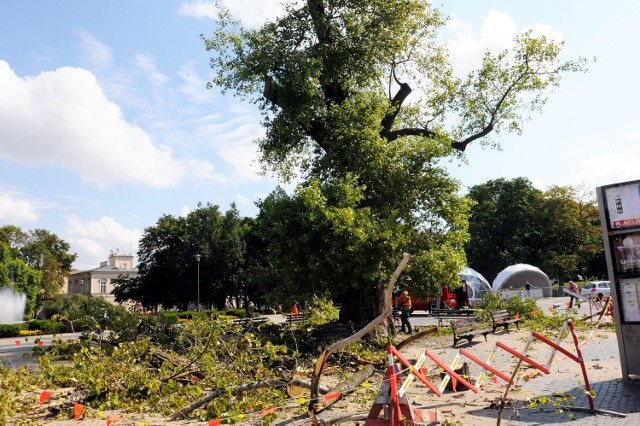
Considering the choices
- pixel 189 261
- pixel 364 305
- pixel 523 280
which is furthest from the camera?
pixel 523 280

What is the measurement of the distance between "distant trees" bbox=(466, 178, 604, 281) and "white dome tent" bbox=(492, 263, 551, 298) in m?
9.47

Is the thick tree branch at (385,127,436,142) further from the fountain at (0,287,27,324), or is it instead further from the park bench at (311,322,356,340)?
the fountain at (0,287,27,324)

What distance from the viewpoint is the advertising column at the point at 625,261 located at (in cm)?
986

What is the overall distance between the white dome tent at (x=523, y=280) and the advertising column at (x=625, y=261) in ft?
149

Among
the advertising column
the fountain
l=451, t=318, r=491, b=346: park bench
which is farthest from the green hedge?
the advertising column

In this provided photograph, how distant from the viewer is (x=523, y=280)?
56.5 m

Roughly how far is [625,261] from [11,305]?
58.4 m

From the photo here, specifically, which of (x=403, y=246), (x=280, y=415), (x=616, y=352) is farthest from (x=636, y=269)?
(x=403, y=246)

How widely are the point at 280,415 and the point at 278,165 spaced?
666 inches

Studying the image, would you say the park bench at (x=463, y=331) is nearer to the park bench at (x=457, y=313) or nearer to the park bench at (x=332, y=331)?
the park bench at (x=332, y=331)

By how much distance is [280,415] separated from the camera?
8.55 meters

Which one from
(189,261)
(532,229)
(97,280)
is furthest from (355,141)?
(97,280)

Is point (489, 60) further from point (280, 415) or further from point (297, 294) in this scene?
point (280, 415)

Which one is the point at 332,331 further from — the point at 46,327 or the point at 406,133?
the point at 46,327
